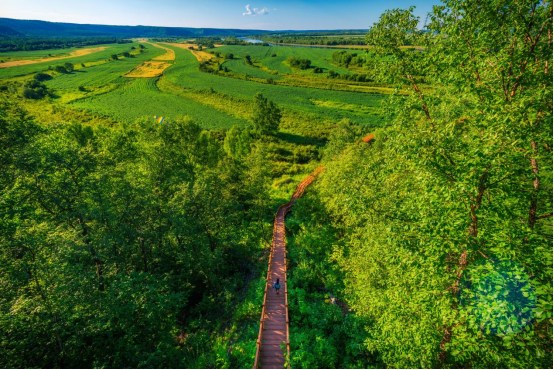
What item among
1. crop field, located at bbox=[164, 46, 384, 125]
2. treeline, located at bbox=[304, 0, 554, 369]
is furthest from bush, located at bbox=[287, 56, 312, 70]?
treeline, located at bbox=[304, 0, 554, 369]

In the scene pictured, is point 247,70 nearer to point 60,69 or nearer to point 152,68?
point 152,68

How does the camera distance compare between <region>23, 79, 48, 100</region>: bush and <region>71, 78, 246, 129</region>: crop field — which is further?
<region>23, 79, 48, 100</region>: bush

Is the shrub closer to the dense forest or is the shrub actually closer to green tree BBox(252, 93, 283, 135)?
green tree BBox(252, 93, 283, 135)

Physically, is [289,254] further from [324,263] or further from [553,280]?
[553,280]

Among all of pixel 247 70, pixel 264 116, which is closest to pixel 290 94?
pixel 264 116

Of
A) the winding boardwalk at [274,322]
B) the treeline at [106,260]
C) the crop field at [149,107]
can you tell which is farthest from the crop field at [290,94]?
the treeline at [106,260]

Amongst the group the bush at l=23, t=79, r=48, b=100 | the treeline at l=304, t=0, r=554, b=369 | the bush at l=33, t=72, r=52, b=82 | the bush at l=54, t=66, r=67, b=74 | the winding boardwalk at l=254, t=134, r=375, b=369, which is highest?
the bush at l=54, t=66, r=67, b=74
